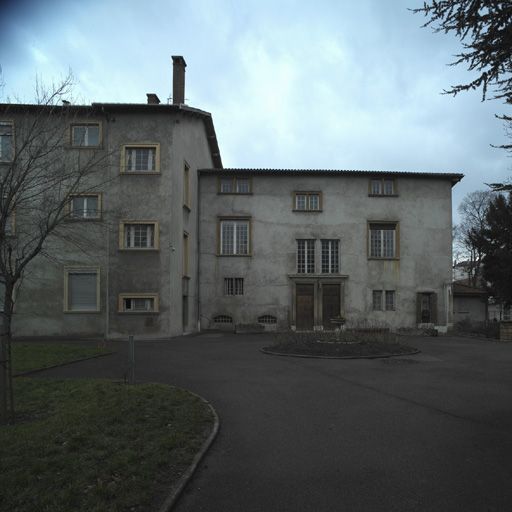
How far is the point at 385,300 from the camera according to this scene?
29.8 metres

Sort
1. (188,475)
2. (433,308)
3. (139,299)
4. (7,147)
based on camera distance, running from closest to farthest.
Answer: (188,475) < (7,147) < (139,299) < (433,308)

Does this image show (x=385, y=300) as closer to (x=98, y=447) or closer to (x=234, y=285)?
(x=234, y=285)

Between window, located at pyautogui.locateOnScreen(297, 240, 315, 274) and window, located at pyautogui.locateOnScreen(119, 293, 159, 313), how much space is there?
10.1m

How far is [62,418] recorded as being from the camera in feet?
23.3

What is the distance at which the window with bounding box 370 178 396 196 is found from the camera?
3024cm

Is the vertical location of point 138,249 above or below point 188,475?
above

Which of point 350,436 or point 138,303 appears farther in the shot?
point 138,303

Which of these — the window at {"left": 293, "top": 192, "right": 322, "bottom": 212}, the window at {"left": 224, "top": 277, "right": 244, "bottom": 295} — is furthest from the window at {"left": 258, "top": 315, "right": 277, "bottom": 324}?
Result: the window at {"left": 293, "top": 192, "right": 322, "bottom": 212}

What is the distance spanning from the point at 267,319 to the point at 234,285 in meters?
2.88

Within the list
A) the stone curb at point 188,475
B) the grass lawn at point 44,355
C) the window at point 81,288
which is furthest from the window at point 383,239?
the stone curb at point 188,475

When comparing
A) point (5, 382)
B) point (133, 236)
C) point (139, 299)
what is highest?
point (133, 236)

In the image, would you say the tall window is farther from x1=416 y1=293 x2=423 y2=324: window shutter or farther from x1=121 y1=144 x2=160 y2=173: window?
x1=416 y1=293 x2=423 y2=324: window shutter

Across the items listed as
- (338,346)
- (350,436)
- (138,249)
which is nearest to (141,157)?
(138,249)

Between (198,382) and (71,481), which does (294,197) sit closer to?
(198,382)
